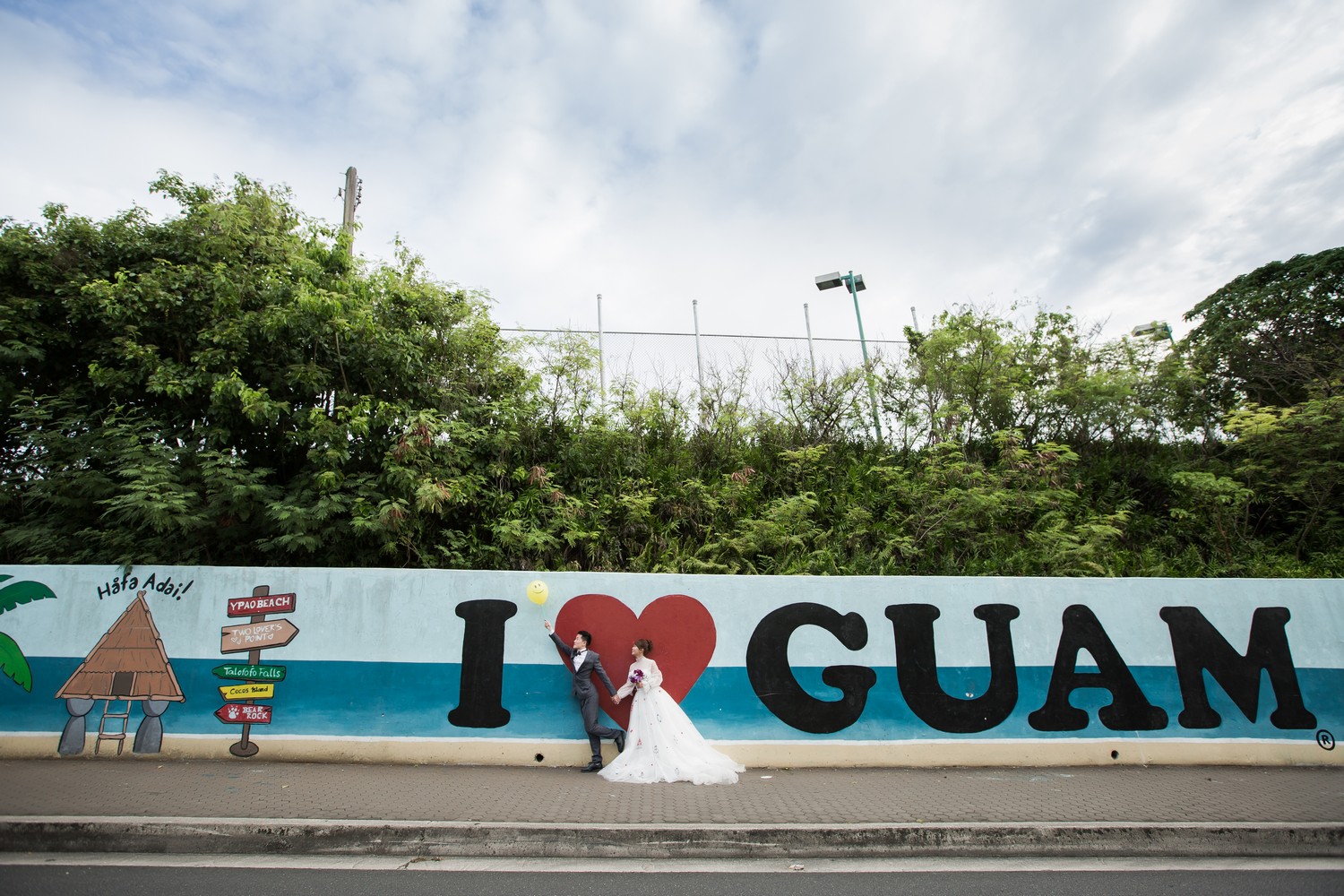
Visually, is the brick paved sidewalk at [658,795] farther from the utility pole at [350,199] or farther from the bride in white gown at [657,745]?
the utility pole at [350,199]

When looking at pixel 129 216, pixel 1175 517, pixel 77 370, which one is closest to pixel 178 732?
pixel 77 370

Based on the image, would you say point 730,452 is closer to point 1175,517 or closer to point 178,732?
point 1175,517

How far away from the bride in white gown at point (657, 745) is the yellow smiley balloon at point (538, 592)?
1.21 meters

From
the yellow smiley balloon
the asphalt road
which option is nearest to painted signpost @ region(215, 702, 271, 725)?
the asphalt road

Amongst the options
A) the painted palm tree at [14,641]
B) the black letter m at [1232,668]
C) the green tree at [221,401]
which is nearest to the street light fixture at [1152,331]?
the black letter m at [1232,668]

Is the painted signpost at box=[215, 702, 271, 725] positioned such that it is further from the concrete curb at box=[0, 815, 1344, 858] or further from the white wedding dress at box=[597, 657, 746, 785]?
the white wedding dress at box=[597, 657, 746, 785]

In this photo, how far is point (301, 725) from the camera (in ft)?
22.9

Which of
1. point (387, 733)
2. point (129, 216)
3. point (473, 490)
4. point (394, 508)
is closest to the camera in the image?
point (387, 733)

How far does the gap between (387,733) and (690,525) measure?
538 centimetres

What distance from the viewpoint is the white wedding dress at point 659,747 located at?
6.45 metres

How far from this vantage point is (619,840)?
4945mm

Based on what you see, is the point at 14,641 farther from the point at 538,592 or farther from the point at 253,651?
the point at 538,592

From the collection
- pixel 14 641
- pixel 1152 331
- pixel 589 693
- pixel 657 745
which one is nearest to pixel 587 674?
pixel 589 693

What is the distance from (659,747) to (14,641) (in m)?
7.38
